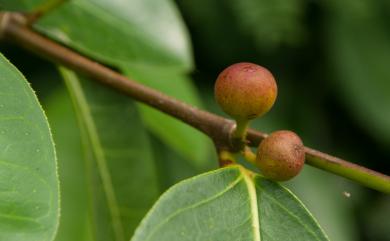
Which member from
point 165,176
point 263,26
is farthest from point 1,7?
point 263,26

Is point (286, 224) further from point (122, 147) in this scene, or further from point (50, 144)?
point (122, 147)

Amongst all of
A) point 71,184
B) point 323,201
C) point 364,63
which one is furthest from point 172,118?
point 364,63

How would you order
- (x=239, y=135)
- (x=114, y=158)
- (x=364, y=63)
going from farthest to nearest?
(x=364, y=63)
(x=114, y=158)
(x=239, y=135)

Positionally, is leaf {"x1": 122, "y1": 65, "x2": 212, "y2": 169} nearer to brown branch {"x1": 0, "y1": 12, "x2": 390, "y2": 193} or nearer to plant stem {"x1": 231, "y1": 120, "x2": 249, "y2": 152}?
brown branch {"x1": 0, "y1": 12, "x2": 390, "y2": 193}

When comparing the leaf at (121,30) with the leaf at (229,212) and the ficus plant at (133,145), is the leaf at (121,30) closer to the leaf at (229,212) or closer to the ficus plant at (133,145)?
the ficus plant at (133,145)

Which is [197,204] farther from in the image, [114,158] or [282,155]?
[114,158]

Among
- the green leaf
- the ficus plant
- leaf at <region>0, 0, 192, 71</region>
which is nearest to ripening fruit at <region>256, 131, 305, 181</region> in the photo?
the ficus plant
